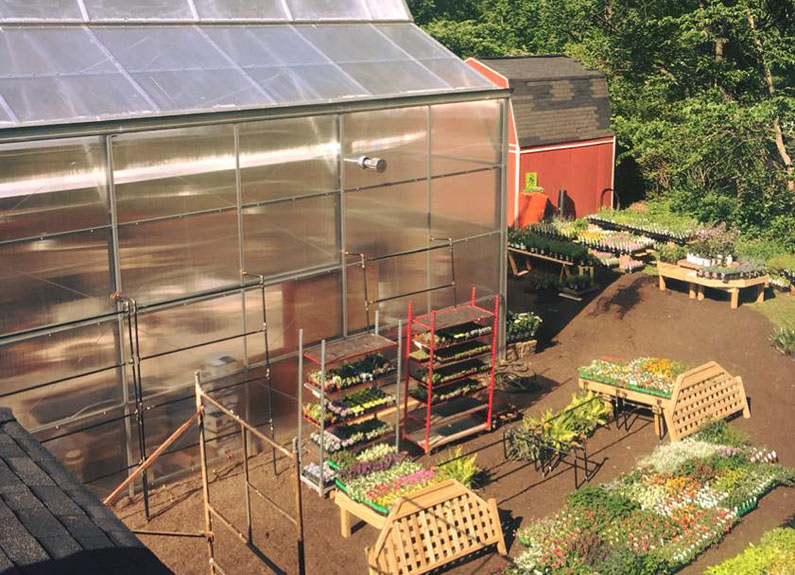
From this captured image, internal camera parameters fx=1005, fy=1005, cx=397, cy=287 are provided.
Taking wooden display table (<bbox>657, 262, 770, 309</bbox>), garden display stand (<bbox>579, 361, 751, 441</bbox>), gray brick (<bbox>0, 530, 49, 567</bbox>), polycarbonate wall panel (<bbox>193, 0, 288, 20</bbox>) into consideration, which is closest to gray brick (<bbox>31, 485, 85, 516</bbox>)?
gray brick (<bbox>0, 530, 49, 567</bbox>)

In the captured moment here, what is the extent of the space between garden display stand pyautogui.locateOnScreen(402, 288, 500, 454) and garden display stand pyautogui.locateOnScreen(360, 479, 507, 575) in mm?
2887

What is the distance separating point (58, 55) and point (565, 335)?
12.4 meters

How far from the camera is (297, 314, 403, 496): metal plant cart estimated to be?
1559 cm

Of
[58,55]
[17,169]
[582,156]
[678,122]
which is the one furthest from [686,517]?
[678,122]

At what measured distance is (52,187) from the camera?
13.9 m

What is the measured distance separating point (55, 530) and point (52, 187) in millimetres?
7772

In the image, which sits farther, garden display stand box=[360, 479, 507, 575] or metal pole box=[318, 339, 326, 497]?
metal pole box=[318, 339, 326, 497]

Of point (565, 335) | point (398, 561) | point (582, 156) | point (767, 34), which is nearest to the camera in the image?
point (398, 561)

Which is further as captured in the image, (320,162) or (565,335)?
(565,335)

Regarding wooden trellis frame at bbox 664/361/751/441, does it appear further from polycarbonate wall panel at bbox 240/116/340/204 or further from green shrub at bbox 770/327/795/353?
polycarbonate wall panel at bbox 240/116/340/204

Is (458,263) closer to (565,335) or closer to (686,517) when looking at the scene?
(565,335)

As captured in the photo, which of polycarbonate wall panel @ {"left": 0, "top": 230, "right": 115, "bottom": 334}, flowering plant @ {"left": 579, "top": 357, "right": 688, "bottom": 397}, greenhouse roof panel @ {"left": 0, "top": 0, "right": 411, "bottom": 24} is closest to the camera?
polycarbonate wall panel @ {"left": 0, "top": 230, "right": 115, "bottom": 334}

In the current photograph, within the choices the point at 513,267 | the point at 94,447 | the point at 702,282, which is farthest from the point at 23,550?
the point at 513,267

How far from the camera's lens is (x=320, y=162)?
16.9 m
